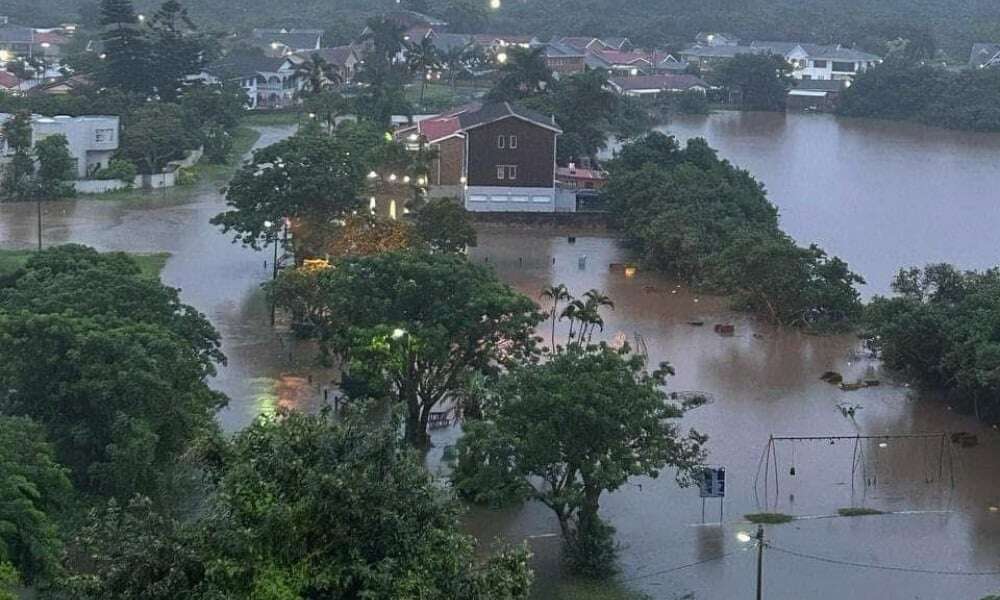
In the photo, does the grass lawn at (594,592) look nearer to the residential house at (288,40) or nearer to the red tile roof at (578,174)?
the red tile roof at (578,174)

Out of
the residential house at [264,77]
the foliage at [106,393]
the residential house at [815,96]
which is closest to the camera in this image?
the foliage at [106,393]

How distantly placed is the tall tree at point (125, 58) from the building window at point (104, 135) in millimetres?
4595

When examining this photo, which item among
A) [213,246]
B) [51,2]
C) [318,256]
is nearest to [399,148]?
[213,246]

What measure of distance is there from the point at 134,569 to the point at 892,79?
41126 mm

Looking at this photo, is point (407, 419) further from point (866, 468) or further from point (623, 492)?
point (866, 468)

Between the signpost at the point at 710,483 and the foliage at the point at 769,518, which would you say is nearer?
the signpost at the point at 710,483

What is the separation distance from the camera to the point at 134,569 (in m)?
6.65

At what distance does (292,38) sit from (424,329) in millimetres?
42509

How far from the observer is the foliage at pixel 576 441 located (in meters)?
11.3

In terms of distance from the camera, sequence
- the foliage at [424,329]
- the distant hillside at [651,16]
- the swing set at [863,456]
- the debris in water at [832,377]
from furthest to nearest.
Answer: the distant hillside at [651,16] < the debris in water at [832,377] < the foliage at [424,329] < the swing set at [863,456]

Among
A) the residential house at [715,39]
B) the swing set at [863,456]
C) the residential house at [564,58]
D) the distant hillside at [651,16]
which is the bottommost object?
the swing set at [863,456]

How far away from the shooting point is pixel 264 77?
4306cm

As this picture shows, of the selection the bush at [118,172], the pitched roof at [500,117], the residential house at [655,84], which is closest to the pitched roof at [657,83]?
the residential house at [655,84]

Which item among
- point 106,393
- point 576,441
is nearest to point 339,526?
point 576,441
